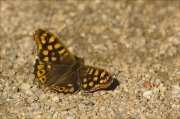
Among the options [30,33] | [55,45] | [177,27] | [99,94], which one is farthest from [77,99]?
[177,27]

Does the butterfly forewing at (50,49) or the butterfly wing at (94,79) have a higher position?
the butterfly forewing at (50,49)

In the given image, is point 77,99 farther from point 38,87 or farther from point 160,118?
point 160,118

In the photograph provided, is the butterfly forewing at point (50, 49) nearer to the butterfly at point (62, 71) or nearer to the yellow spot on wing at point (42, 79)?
the butterfly at point (62, 71)

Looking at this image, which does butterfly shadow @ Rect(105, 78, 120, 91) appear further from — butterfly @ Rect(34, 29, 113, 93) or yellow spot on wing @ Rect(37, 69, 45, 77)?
yellow spot on wing @ Rect(37, 69, 45, 77)

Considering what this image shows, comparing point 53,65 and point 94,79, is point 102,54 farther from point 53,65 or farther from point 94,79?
point 94,79

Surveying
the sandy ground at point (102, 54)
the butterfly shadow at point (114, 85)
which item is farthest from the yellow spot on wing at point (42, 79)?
the butterfly shadow at point (114, 85)

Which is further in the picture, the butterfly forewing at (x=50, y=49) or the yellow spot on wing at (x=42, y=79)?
the butterfly forewing at (x=50, y=49)
